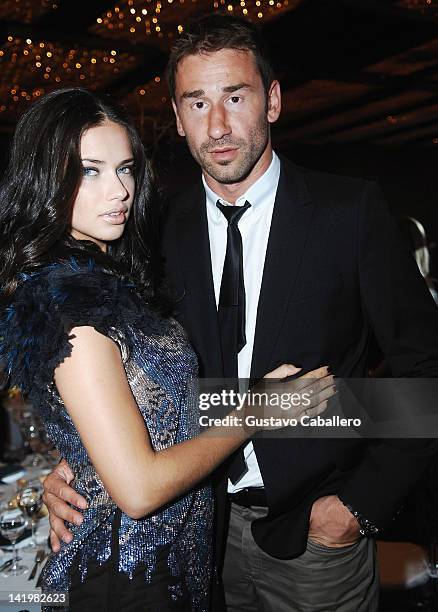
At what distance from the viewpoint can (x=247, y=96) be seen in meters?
1.47

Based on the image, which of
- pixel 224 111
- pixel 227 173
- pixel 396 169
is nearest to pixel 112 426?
pixel 227 173

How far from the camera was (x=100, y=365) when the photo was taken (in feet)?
3.34

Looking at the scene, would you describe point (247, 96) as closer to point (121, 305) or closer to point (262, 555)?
point (121, 305)

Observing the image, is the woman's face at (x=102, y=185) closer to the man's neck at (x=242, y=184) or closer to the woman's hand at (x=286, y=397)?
the man's neck at (x=242, y=184)

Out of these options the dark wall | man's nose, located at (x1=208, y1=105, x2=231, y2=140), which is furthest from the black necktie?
the dark wall

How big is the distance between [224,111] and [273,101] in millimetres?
173

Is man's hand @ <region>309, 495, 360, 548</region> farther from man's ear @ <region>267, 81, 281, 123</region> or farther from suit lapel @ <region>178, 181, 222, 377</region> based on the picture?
man's ear @ <region>267, 81, 281, 123</region>

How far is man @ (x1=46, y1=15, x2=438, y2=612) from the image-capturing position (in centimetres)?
134

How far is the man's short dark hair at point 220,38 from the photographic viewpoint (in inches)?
57.2

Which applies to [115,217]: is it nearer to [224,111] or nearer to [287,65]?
[224,111]

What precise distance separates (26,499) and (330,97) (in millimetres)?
4967

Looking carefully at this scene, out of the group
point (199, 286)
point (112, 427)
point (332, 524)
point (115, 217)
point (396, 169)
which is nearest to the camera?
point (112, 427)

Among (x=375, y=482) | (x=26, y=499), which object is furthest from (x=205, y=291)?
(x=26, y=499)

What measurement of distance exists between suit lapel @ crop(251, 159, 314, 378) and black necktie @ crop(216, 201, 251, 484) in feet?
0.19
